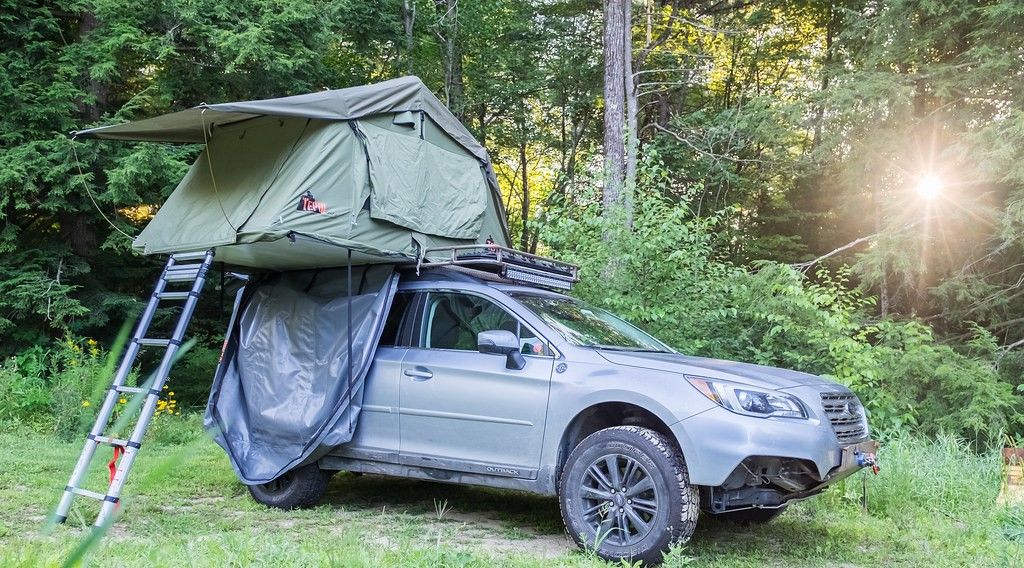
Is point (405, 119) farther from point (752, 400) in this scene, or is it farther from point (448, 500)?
point (752, 400)

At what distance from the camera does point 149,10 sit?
10852mm

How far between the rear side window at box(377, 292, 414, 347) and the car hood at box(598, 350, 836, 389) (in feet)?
5.36

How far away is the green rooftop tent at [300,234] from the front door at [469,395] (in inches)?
16.2

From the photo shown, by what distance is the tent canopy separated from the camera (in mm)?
5633

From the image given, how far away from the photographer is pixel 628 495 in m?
4.44

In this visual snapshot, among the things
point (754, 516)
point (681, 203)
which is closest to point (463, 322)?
point (754, 516)

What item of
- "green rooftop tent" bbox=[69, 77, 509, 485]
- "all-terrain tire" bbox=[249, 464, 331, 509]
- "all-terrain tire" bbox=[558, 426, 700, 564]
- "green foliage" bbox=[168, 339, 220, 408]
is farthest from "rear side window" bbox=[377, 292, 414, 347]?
"green foliage" bbox=[168, 339, 220, 408]

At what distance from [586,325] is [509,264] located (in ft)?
2.34

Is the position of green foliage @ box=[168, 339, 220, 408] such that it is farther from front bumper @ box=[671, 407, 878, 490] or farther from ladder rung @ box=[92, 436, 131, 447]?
front bumper @ box=[671, 407, 878, 490]

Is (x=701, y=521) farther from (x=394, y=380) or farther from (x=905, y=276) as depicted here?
(x=905, y=276)

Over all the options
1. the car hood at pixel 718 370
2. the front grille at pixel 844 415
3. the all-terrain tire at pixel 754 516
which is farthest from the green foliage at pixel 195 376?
the front grille at pixel 844 415

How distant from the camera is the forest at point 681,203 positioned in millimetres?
8883

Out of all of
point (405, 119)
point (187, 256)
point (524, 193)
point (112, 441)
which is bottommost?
point (112, 441)

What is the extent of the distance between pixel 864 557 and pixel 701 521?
1.24 meters
